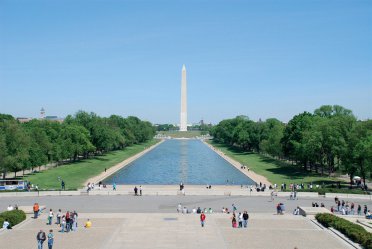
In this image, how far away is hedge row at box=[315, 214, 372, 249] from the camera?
87.4 feet

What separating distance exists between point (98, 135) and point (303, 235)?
283ft

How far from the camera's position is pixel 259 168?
88.7m

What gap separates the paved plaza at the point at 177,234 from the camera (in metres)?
27.8

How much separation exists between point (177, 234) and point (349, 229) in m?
11.4

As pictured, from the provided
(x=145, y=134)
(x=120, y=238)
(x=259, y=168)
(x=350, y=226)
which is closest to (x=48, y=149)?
(x=259, y=168)

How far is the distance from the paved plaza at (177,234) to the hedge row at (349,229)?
2.70 feet

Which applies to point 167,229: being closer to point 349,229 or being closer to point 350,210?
point 349,229

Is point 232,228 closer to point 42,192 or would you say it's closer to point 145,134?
point 42,192

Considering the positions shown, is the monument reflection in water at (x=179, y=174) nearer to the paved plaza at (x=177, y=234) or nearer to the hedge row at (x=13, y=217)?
the paved plaza at (x=177, y=234)

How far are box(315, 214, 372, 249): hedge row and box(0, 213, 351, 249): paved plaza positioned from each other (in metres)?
0.82

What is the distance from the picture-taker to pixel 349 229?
97.2 feet

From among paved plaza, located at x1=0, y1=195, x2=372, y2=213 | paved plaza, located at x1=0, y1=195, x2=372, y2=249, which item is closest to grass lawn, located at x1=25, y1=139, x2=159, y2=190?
paved plaza, located at x1=0, y1=195, x2=372, y2=213

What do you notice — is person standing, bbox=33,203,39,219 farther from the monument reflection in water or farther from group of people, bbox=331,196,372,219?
the monument reflection in water

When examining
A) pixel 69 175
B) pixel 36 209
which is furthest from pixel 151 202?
pixel 69 175
